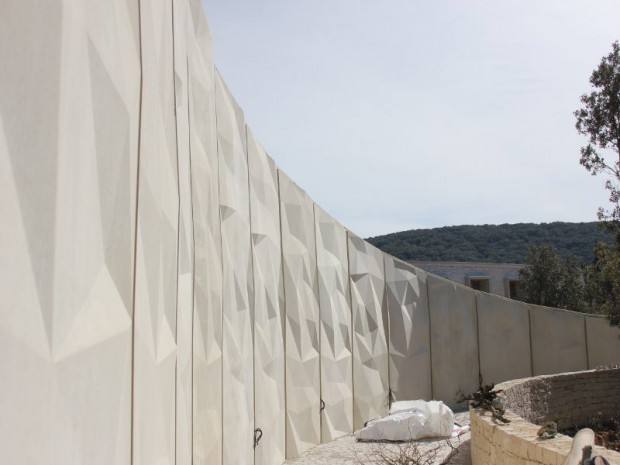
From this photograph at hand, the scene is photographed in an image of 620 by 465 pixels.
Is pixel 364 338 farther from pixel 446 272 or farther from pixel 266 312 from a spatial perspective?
pixel 446 272

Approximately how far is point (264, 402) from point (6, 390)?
8.51 metres

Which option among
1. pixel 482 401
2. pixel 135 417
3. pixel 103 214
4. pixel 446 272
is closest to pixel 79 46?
pixel 103 214

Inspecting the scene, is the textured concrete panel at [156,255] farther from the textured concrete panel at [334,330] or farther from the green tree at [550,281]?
the green tree at [550,281]

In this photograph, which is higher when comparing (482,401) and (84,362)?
(84,362)

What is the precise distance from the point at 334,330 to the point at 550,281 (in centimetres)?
2544

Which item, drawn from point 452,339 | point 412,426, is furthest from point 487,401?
point 452,339

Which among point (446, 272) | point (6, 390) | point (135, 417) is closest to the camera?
point (6, 390)

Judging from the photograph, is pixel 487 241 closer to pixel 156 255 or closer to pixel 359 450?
pixel 359 450

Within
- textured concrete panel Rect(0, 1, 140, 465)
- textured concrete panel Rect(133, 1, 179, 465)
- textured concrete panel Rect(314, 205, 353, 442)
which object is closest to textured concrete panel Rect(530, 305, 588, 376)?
textured concrete panel Rect(314, 205, 353, 442)

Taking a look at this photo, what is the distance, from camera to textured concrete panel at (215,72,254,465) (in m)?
9.40

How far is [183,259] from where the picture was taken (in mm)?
6910

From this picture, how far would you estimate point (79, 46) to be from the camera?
3938 millimetres

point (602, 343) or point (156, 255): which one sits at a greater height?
point (156, 255)

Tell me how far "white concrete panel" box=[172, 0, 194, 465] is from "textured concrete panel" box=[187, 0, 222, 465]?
442 mm
